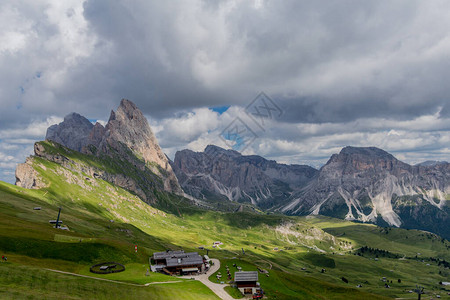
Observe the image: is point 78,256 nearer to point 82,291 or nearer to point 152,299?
point 82,291

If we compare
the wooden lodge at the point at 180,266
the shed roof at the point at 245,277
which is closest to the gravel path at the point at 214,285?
the wooden lodge at the point at 180,266

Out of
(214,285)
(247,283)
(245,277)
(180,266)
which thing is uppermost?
(245,277)

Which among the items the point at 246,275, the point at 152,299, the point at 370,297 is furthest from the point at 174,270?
the point at 370,297

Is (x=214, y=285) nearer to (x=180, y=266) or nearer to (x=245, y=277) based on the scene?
(x=245, y=277)

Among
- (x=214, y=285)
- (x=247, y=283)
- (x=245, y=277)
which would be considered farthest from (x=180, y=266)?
(x=247, y=283)

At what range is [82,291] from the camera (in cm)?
7081

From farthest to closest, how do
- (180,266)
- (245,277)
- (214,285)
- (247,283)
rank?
(180,266) < (214,285) < (245,277) < (247,283)

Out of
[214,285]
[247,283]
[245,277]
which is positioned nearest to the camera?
[247,283]

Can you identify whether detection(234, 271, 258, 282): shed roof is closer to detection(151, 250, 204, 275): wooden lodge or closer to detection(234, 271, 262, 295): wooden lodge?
detection(234, 271, 262, 295): wooden lodge

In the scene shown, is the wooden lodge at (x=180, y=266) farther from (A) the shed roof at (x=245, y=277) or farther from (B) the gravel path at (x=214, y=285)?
(A) the shed roof at (x=245, y=277)

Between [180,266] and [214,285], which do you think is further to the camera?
[180,266]

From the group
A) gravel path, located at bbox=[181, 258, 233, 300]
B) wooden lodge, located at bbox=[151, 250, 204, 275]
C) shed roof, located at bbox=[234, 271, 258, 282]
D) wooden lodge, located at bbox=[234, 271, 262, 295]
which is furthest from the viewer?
wooden lodge, located at bbox=[151, 250, 204, 275]

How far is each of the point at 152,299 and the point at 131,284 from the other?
1260cm

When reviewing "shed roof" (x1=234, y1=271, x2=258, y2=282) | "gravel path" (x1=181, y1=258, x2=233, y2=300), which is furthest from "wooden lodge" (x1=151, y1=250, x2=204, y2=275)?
"shed roof" (x1=234, y1=271, x2=258, y2=282)
